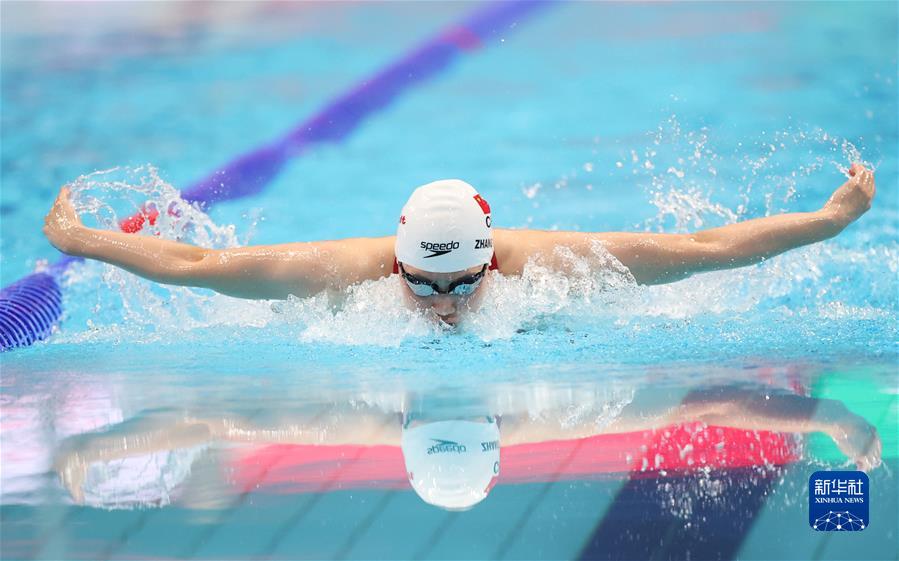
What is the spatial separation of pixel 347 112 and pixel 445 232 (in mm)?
3924

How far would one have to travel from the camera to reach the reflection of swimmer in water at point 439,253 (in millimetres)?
3402

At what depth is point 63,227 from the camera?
358 cm

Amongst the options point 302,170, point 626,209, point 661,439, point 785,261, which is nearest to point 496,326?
point 661,439

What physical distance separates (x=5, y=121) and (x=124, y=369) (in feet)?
14.2

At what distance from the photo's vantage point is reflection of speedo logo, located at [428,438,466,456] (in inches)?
89.9

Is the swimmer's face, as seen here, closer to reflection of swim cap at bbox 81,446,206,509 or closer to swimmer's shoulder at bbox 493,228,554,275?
swimmer's shoulder at bbox 493,228,554,275

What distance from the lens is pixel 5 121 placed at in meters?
6.88

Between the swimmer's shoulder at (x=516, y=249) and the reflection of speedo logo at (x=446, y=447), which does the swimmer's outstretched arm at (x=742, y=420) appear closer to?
the reflection of speedo logo at (x=446, y=447)

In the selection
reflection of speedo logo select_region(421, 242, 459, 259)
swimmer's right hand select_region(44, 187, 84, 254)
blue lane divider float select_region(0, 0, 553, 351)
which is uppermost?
swimmer's right hand select_region(44, 187, 84, 254)

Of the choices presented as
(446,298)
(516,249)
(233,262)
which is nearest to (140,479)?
(233,262)

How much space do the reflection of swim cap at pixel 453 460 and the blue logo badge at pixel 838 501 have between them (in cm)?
70

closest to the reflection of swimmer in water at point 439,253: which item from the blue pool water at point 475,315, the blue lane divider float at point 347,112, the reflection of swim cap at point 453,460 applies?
the blue pool water at point 475,315

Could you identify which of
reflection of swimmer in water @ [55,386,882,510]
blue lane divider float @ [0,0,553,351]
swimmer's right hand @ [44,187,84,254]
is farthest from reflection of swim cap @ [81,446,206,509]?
blue lane divider float @ [0,0,553,351]

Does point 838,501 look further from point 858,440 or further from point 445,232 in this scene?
point 445,232
